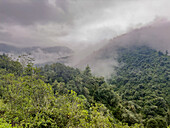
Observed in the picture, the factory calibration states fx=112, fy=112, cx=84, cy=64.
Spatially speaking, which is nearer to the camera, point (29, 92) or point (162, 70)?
point (29, 92)

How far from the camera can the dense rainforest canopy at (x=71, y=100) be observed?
264 inches

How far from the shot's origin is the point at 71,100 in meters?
8.27

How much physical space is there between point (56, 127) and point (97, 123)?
236 centimetres

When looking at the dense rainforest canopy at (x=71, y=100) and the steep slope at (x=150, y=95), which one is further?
the steep slope at (x=150, y=95)

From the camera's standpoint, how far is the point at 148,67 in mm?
88250

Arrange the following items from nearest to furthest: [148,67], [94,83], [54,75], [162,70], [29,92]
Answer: [29,92] → [94,83] → [54,75] → [162,70] → [148,67]

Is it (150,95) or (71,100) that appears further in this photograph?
(150,95)

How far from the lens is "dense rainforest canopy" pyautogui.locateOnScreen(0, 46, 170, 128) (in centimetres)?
671

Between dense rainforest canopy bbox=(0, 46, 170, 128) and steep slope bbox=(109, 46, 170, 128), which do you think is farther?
steep slope bbox=(109, 46, 170, 128)

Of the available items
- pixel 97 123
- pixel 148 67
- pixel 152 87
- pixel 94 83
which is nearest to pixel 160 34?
pixel 148 67

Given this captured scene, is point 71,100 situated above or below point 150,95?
below

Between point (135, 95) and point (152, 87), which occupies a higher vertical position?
point (152, 87)

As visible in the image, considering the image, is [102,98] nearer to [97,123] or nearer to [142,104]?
[142,104]

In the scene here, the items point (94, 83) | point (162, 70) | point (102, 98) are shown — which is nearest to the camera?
point (102, 98)
